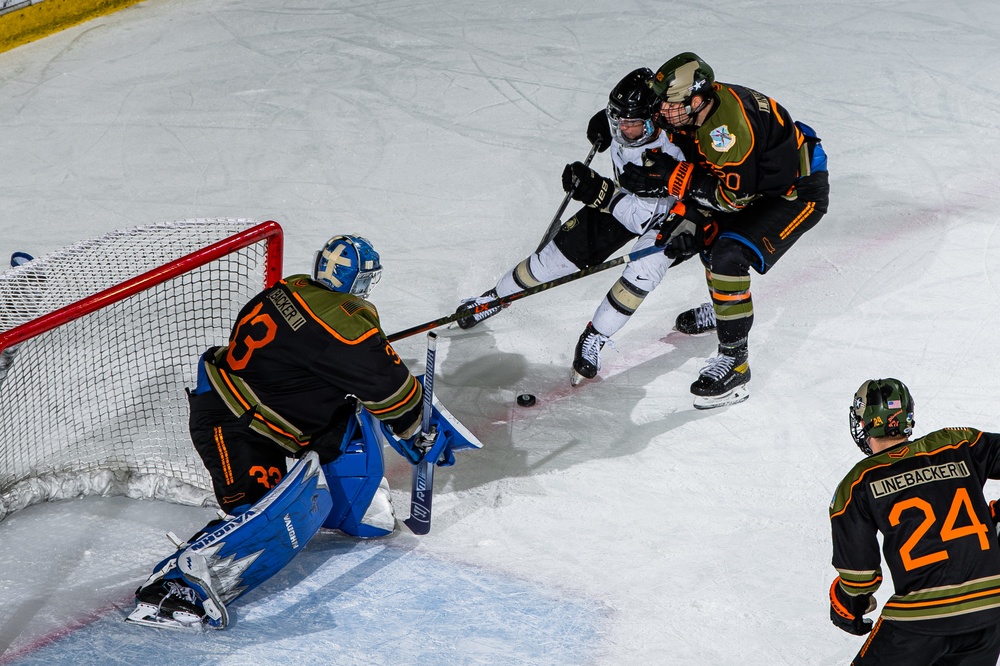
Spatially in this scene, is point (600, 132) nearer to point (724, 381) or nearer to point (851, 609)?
point (724, 381)

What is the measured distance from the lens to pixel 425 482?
307 cm

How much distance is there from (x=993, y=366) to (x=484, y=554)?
203 centimetres

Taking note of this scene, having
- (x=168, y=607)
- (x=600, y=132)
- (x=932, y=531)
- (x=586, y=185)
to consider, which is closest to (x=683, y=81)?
(x=586, y=185)

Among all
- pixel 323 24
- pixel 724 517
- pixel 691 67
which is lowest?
pixel 724 517

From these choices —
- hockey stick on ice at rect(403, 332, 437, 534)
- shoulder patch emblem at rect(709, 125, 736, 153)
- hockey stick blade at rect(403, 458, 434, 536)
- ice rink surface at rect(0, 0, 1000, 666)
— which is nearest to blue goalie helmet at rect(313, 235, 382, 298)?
hockey stick on ice at rect(403, 332, 437, 534)

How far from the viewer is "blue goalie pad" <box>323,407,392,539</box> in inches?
117

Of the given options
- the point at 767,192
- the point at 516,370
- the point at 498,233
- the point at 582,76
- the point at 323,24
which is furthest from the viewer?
the point at 323,24

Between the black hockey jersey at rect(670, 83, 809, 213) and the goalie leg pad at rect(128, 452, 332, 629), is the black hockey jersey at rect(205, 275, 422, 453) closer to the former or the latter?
the goalie leg pad at rect(128, 452, 332, 629)

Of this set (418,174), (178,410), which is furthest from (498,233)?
(178,410)

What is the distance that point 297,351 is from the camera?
275cm

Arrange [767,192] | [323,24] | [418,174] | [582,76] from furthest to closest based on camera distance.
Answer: [323,24] → [582,76] → [418,174] → [767,192]

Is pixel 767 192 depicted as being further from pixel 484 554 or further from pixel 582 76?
pixel 582 76

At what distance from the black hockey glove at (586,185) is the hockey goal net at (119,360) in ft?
3.40

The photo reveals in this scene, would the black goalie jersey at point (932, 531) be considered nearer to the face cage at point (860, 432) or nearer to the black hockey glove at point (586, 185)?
the face cage at point (860, 432)
